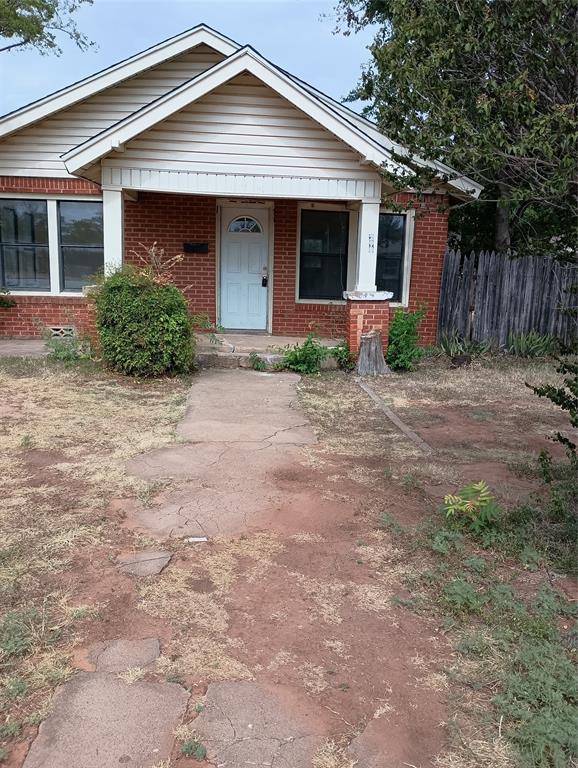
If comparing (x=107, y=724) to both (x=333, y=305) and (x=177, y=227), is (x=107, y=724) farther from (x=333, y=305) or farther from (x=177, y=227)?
(x=177, y=227)

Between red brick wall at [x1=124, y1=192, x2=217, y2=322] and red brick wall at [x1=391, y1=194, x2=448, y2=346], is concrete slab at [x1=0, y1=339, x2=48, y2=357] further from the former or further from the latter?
red brick wall at [x1=391, y1=194, x2=448, y2=346]

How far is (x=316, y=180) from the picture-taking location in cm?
926

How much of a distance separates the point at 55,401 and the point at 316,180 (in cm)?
498

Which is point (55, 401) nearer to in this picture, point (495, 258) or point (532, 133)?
point (532, 133)

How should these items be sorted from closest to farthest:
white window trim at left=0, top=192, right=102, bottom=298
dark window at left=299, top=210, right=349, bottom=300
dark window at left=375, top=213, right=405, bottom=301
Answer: white window trim at left=0, top=192, right=102, bottom=298 → dark window at left=375, top=213, right=405, bottom=301 → dark window at left=299, top=210, right=349, bottom=300

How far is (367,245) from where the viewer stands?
9.47 m

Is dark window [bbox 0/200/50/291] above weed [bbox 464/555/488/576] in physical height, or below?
above

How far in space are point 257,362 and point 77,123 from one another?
546 cm

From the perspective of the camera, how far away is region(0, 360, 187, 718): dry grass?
8.73 ft

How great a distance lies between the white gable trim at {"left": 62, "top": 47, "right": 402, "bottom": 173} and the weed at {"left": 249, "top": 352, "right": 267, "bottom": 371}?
334 centimetres

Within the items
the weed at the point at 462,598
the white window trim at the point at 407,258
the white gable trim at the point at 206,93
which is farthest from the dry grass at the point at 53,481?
the white window trim at the point at 407,258

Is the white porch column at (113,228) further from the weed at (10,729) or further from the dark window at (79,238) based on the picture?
the weed at (10,729)

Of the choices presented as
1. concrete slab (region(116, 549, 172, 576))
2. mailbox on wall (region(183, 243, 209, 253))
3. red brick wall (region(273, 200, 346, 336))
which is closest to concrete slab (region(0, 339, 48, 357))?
mailbox on wall (region(183, 243, 209, 253))

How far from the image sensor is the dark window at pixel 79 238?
11.1 metres
